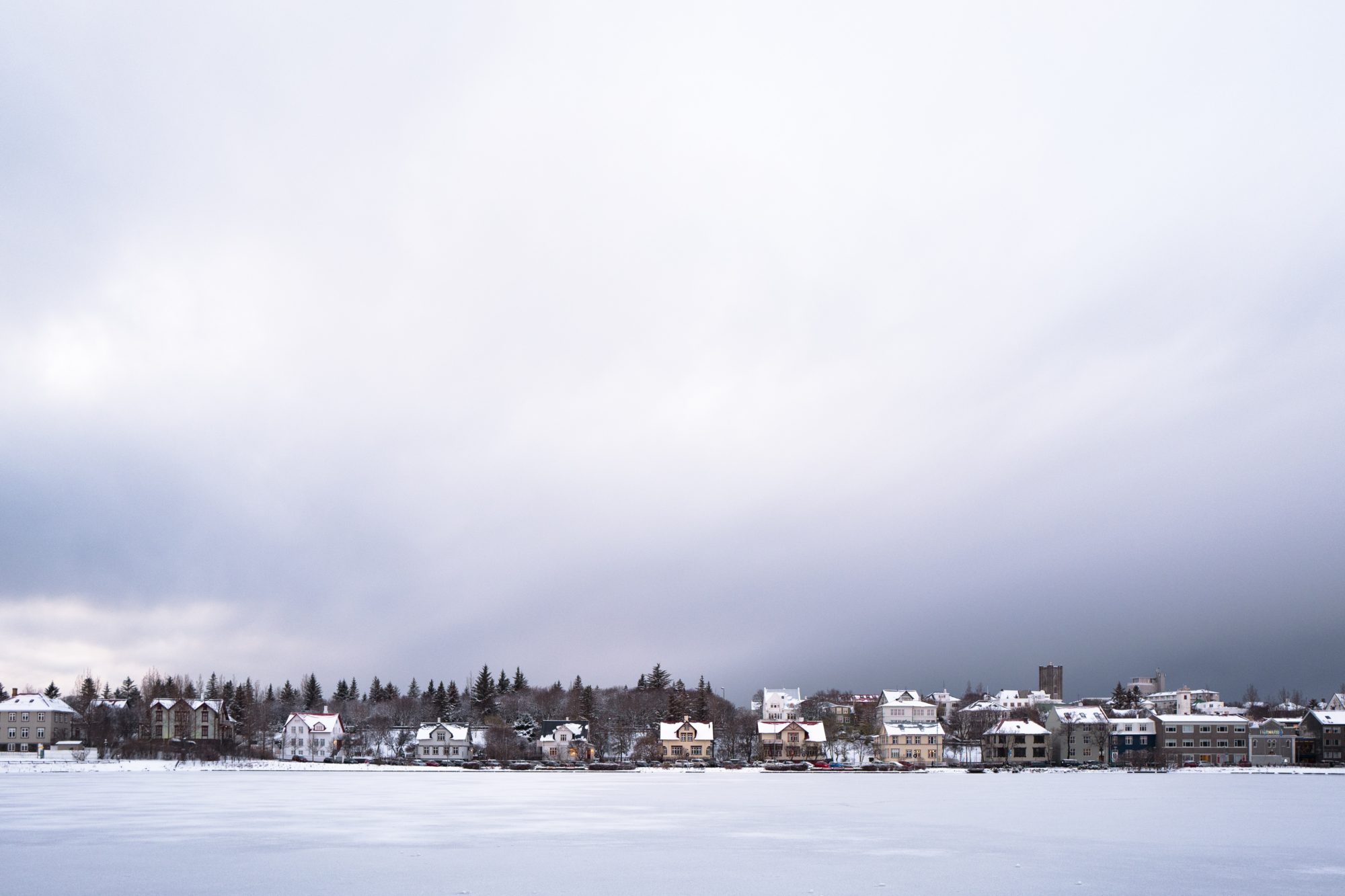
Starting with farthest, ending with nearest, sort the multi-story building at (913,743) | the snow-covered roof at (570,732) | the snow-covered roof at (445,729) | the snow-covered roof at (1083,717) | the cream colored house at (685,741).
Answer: the snow-covered roof at (1083,717), the snow-covered roof at (445,729), the multi-story building at (913,743), the snow-covered roof at (570,732), the cream colored house at (685,741)

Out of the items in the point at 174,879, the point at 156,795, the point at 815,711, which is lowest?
the point at 815,711

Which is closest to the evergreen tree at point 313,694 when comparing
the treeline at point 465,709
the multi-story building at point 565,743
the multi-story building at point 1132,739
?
the treeline at point 465,709

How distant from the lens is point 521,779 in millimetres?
70438

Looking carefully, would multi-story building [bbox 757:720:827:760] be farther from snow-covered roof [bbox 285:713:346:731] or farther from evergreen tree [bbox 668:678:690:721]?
snow-covered roof [bbox 285:713:346:731]

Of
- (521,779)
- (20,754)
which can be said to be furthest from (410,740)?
(521,779)

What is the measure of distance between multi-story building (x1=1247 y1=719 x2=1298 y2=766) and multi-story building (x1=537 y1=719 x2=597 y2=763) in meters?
68.2

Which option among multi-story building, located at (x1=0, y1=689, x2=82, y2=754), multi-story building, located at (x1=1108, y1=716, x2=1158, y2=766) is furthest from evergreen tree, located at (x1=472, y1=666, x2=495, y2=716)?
multi-story building, located at (x1=1108, y1=716, x2=1158, y2=766)

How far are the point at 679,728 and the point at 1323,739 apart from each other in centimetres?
6782

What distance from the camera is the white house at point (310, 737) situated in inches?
4353

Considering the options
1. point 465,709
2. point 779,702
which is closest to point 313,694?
point 465,709

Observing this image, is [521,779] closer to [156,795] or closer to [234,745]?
[156,795]

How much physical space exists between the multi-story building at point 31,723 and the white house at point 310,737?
22017 mm

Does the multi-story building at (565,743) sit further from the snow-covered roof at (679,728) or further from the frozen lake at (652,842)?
the frozen lake at (652,842)

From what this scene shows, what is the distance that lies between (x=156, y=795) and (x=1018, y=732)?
300 ft
